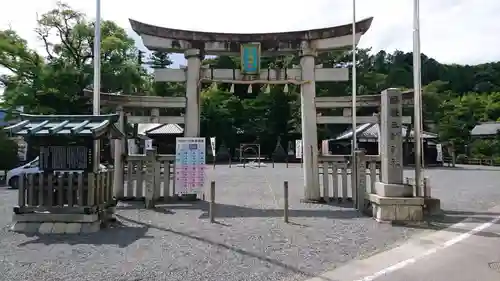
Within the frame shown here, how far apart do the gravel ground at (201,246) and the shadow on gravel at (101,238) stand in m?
0.02

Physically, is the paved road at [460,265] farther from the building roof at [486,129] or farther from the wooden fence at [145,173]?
the building roof at [486,129]

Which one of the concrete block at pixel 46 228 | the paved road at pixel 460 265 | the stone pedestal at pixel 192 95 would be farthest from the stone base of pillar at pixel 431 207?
the concrete block at pixel 46 228

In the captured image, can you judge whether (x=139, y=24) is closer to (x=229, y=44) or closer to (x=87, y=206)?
(x=229, y=44)

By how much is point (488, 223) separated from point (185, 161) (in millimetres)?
7897

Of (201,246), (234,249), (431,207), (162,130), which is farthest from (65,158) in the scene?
(162,130)

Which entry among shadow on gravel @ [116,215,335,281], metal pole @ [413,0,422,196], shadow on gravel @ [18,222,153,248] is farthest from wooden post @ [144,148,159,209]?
metal pole @ [413,0,422,196]

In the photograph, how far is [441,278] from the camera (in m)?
5.71

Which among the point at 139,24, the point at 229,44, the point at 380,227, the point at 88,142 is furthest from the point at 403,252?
the point at 139,24

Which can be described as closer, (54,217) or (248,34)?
(54,217)

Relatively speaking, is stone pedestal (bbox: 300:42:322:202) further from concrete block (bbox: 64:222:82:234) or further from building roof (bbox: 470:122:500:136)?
building roof (bbox: 470:122:500:136)

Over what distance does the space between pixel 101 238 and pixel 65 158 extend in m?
2.16

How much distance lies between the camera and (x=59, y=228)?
8.35 m

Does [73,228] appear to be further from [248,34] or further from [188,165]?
[248,34]

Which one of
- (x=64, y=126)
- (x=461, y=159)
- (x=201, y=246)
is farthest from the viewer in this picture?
(x=461, y=159)
